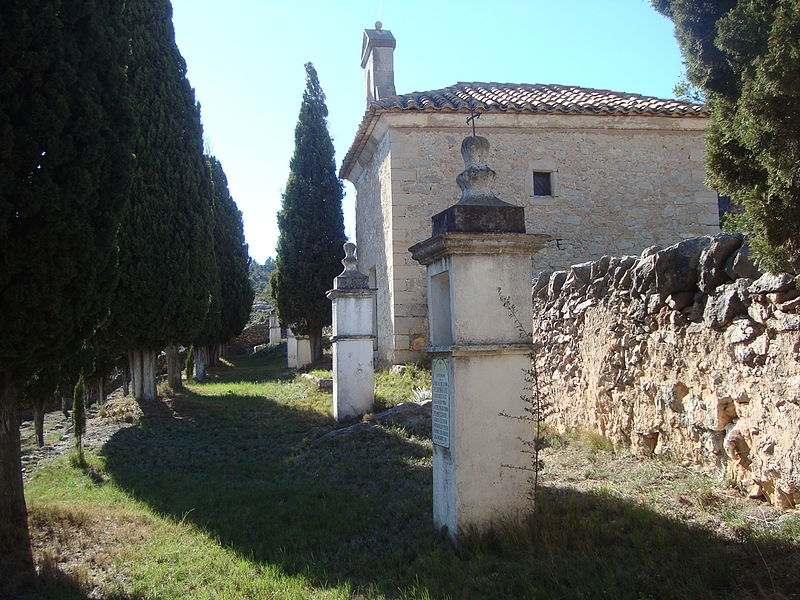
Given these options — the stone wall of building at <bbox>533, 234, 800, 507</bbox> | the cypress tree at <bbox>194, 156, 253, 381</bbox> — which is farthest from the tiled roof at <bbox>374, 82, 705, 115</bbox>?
the cypress tree at <bbox>194, 156, 253, 381</bbox>

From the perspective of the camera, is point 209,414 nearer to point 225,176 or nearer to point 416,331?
point 416,331

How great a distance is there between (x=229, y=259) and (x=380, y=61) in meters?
9.71

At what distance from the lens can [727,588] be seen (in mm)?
3021

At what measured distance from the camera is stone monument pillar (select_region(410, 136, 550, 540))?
13.8 ft

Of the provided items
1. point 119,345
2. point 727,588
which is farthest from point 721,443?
point 119,345

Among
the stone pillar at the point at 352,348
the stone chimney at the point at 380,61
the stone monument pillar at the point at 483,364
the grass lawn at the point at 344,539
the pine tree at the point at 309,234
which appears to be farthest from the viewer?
the pine tree at the point at 309,234

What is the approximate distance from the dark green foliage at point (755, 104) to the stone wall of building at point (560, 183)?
889 centimetres

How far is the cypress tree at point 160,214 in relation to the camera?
11938 mm

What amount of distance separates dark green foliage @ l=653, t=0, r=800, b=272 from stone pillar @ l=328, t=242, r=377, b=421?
22.2 ft

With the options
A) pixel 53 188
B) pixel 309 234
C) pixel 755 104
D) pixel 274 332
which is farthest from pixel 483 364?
pixel 274 332

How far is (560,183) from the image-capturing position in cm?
1335

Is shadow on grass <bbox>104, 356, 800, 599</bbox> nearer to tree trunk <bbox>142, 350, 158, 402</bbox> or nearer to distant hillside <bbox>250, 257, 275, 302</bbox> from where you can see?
tree trunk <bbox>142, 350, 158, 402</bbox>

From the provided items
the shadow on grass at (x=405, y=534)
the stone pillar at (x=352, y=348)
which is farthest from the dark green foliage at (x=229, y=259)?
the shadow on grass at (x=405, y=534)

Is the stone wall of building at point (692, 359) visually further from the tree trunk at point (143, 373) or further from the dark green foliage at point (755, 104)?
the tree trunk at point (143, 373)
